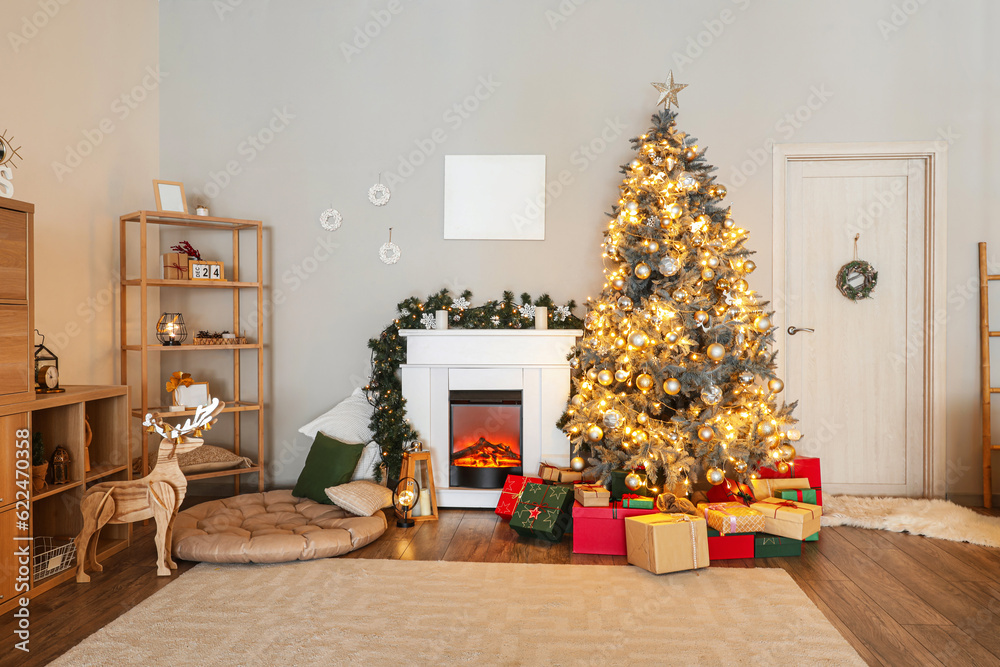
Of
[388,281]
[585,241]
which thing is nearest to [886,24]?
[585,241]

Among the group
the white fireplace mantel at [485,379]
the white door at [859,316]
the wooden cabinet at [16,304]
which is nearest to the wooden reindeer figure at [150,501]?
→ the wooden cabinet at [16,304]

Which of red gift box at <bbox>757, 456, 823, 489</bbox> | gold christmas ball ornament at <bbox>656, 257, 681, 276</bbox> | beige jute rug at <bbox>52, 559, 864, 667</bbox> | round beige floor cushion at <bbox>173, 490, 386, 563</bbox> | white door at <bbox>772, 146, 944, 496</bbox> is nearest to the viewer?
beige jute rug at <bbox>52, 559, 864, 667</bbox>

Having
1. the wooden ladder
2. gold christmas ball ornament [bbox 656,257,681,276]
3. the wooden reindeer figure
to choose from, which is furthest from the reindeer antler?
the wooden ladder

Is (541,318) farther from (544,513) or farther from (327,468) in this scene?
(327,468)

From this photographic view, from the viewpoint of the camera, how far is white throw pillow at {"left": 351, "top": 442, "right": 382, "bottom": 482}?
408cm

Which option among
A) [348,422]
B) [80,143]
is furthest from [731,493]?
[80,143]

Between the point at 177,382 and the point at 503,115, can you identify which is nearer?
the point at 177,382

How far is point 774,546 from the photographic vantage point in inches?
126

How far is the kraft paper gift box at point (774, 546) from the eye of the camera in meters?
3.20

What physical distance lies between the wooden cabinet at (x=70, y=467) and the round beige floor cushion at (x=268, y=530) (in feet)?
1.43

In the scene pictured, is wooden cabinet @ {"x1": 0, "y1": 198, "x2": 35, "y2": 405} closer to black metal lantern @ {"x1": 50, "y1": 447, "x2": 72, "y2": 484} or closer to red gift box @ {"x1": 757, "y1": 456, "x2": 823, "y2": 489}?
black metal lantern @ {"x1": 50, "y1": 447, "x2": 72, "y2": 484}

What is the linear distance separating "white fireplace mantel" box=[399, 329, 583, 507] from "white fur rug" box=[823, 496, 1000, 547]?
6.02 feet

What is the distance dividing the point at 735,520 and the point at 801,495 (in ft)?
2.59

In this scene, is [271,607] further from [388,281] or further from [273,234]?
[273,234]
